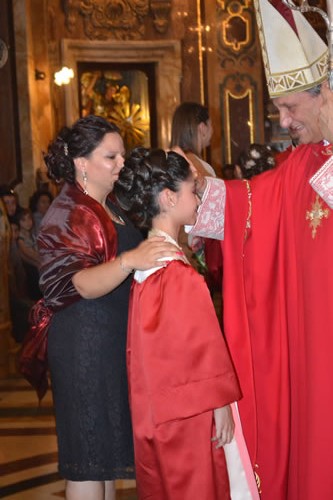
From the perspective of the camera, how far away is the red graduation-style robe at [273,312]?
3240 mm

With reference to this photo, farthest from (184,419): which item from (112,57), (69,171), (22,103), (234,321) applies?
(112,57)

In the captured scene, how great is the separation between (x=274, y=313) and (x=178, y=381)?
0.47 m

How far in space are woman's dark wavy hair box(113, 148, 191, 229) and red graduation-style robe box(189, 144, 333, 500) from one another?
0.91 ft

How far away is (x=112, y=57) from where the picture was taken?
13.1 meters

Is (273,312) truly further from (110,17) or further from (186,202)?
(110,17)

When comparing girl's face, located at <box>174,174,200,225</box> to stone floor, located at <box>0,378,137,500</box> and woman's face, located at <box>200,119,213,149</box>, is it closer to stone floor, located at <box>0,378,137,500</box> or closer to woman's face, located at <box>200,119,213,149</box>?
stone floor, located at <box>0,378,137,500</box>

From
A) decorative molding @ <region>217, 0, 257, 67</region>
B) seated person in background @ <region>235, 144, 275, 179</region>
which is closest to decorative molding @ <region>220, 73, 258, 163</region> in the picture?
decorative molding @ <region>217, 0, 257, 67</region>

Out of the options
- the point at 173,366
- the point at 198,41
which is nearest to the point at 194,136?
the point at 173,366

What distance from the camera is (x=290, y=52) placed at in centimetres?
334

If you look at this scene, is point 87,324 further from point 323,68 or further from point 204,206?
point 323,68

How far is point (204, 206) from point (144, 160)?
32cm

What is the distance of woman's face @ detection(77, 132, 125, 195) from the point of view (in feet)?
11.6

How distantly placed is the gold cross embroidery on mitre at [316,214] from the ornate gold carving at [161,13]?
33.7 feet

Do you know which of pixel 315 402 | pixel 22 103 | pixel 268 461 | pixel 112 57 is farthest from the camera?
pixel 112 57
